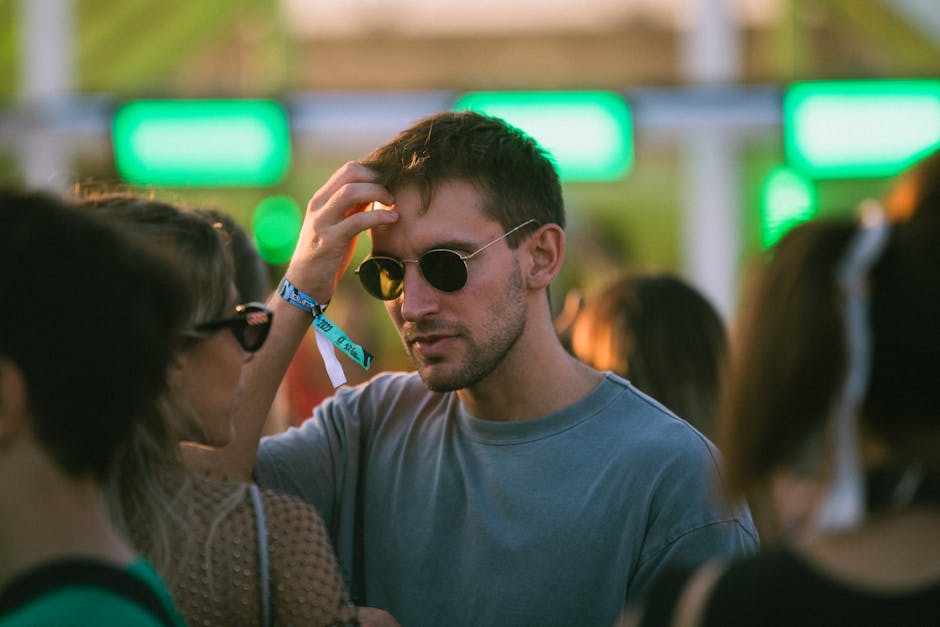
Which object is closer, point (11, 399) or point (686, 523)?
point (11, 399)

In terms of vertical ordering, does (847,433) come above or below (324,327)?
above

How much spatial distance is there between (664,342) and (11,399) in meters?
2.37

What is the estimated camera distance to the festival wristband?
2746 mm

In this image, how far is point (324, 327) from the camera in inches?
110

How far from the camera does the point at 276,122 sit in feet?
25.7

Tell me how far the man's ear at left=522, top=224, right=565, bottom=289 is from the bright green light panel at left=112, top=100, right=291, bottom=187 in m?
5.07

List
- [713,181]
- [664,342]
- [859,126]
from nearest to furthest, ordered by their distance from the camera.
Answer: [664,342] < [859,126] < [713,181]

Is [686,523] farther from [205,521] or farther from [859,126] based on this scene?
[859,126]

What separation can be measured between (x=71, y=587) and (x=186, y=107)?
6634 mm

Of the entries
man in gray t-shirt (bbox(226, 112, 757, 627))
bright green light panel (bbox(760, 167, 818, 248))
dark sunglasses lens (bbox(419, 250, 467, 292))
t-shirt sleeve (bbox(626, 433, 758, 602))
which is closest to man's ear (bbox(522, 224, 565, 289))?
man in gray t-shirt (bbox(226, 112, 757, 627))

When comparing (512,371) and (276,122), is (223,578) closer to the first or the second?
(512,371)

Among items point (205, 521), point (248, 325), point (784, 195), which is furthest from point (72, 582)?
point (784, 195)

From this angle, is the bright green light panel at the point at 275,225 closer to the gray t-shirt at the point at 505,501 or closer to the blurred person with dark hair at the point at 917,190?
the gray t-shirt at the point at 505,501

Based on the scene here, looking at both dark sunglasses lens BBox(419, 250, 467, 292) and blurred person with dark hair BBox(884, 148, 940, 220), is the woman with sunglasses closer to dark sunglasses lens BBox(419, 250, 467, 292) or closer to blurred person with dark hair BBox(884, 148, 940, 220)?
dark sunglasses lens BBox(419, 250, 467, 292)
